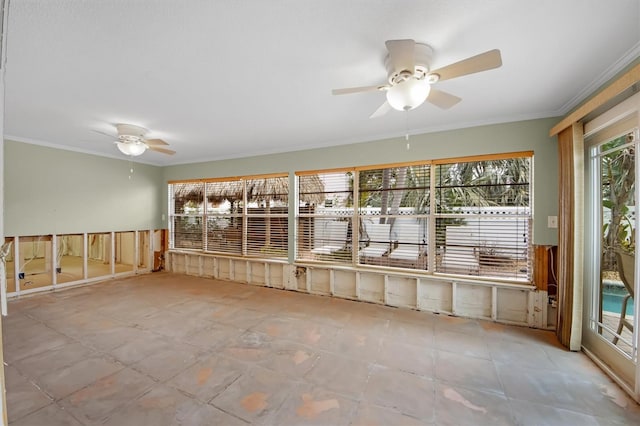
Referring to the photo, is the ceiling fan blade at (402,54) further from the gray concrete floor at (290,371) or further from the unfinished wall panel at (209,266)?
the unfinished wall panel at (209,266)

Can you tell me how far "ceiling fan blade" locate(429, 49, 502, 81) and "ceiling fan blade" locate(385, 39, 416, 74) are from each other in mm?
215

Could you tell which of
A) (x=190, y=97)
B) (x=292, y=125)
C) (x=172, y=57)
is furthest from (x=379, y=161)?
(x=172, y=57)

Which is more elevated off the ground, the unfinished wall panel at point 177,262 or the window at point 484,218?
the window at point 484,218

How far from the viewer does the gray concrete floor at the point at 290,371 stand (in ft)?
6.34

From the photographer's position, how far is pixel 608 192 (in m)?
2.57

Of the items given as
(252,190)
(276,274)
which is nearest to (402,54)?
(252,190)

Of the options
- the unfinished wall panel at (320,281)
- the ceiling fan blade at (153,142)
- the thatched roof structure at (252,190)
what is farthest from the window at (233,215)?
the ceiling fan blade at (153,142)

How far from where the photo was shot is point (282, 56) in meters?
2.12

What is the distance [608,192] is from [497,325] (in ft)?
6.27

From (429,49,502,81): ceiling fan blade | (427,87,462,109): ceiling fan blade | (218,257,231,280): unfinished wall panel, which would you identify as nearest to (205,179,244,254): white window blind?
(218,257,231,280): unfinished wall panel

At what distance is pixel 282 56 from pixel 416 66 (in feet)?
3.52

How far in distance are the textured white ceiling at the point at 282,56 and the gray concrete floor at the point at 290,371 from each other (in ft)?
8.71

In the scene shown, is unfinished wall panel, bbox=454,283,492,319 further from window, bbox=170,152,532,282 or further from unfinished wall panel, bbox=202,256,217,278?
unfinished wall panel, bbox=202,256,217,278

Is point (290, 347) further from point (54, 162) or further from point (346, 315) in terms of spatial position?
point (54, 162)
